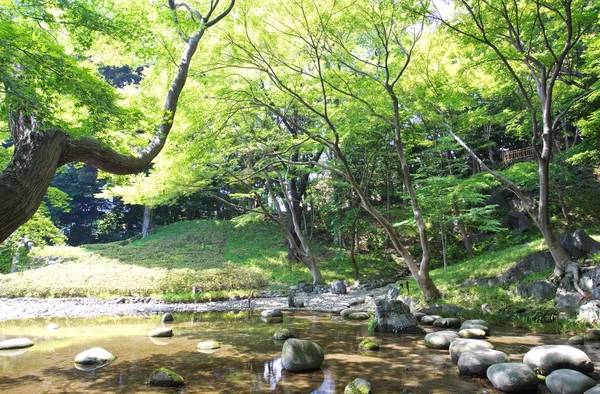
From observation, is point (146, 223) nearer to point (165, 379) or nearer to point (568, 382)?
point (165, 379)

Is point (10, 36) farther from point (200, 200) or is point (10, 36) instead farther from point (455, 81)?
point (200, 200)

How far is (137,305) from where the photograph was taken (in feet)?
44.7

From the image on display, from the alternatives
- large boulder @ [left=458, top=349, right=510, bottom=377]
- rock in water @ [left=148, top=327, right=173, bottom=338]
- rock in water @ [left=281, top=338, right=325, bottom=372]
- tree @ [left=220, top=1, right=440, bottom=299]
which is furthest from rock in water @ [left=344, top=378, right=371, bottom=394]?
tree @ [left=220, top=1, right=440, bottom=299]

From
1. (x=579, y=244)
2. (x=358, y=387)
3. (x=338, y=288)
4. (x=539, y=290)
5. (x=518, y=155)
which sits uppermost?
(x=518, y=155)

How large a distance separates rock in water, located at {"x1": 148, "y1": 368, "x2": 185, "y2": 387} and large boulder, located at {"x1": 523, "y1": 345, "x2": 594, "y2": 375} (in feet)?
15.8

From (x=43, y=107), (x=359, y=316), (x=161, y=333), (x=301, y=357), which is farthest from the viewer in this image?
(x=359, y=316)

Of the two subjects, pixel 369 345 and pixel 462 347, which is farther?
pixel 369 345

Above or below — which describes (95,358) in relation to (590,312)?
below

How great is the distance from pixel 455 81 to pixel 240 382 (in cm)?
984

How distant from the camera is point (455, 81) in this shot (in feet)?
36.0

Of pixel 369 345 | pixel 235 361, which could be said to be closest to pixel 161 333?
pixel 235 361

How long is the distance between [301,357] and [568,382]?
338cm

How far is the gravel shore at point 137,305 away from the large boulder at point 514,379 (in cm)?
716

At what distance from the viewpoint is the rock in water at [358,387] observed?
4.60 metres
